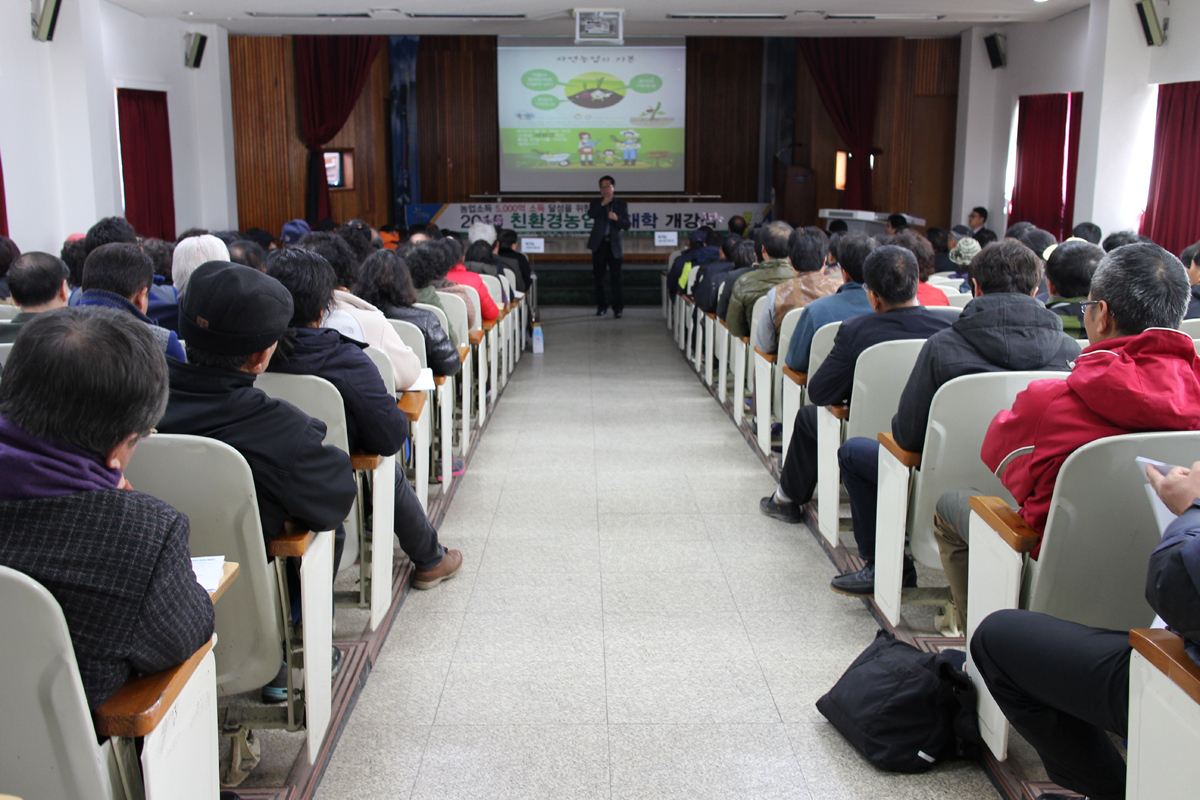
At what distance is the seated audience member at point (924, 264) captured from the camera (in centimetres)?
388

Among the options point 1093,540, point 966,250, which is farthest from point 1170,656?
point 966,250

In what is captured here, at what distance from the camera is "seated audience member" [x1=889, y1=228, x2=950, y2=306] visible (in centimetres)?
388

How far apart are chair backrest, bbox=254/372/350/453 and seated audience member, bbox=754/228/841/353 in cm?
249

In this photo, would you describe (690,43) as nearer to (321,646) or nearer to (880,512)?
(880,512)

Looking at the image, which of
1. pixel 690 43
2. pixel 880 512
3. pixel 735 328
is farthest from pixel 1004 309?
pixel 690 43

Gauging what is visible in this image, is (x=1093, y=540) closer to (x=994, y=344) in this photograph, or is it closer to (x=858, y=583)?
(x=994, y=344)

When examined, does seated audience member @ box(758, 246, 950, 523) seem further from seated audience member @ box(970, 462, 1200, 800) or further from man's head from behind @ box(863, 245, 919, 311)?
seated audience member @ box(970, 462, 1200, 800)

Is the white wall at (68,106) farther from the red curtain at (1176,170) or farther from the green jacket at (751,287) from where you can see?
the red curtain at (1176,170)

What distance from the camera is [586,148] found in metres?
12.6

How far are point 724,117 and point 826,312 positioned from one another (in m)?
10.5

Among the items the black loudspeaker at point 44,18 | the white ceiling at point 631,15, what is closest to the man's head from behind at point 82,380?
the black loudspeaker at point 44,18

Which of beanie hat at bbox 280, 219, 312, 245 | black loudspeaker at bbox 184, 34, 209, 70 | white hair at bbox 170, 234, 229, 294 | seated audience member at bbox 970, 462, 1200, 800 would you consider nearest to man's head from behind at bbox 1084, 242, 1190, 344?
seated audience member at bbox 970, 462, 1200, 800

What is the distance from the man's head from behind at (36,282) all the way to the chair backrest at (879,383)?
2.59 m

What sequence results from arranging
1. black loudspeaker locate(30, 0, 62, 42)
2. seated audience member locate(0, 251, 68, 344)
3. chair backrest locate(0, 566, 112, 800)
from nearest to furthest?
chair backrest locate(0, 566, 112, 800) → seated audience member locate(0, 251, 68, 344) → black loudspeaker locate(30, 0, 62, 42)
